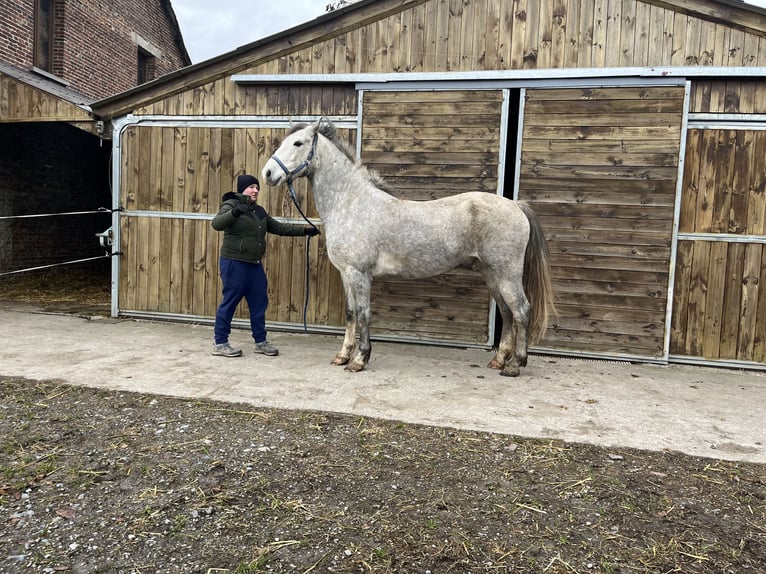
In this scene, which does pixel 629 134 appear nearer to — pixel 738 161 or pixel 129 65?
pixel 738 161

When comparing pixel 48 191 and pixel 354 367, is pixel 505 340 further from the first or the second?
pixel 48 191

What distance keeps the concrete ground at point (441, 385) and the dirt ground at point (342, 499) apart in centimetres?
28

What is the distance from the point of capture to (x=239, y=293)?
4793mm

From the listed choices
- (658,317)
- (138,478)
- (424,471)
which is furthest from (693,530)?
(658,317)

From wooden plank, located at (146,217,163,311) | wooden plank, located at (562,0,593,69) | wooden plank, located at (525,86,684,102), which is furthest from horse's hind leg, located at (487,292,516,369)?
wooden plank, located at (146,217,163,311)

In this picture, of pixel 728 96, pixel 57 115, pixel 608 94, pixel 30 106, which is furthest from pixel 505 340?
pixel 30 106

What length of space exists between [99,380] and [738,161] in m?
6.20

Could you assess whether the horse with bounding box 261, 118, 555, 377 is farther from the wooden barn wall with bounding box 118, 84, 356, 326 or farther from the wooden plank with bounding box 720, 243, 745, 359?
the wooden plank with bounding box 720, 243, 745, 359

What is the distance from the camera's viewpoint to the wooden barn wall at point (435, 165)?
5402 millimetres

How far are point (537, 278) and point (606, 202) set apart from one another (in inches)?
54.4

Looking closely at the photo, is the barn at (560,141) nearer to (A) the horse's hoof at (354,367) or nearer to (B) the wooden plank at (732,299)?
(B) the wooden plank at (732,299)

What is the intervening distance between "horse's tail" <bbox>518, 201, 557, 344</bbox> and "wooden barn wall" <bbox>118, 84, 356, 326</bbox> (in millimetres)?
2267

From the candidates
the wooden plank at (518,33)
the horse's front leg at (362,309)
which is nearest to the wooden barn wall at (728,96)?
the wooden plank at (518,33)

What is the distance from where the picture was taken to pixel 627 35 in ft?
16.6
